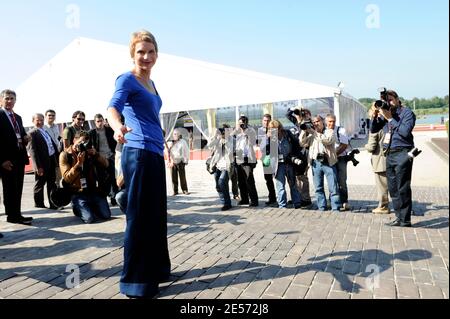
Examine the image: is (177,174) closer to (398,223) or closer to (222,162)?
(222,162)

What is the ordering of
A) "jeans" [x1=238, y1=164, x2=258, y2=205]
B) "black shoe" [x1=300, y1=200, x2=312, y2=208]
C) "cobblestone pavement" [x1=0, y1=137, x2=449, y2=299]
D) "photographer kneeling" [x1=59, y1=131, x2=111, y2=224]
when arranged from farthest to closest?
"jeans" [x1=238, y1=164, x2=258, y2=205], "black shoe" [x1=300, y1=200, x2=312, y2=208], "photographer kneeling" [x1=59, y1=131, x2=111, y2=224], "cobblestone pavement" [x1=0, y1=137, x2=449, y2=299]

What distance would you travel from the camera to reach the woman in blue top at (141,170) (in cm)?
250

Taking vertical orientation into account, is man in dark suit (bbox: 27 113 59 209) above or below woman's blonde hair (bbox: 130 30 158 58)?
below

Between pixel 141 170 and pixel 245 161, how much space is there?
4.26m

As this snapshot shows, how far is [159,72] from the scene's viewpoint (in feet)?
57.7

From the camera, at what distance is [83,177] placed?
5629mm

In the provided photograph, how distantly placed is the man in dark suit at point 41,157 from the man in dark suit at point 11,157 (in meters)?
1.07

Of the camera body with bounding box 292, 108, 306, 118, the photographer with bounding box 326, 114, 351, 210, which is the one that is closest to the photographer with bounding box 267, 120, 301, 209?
the camera body with bounding box 292, 108, 306, 118

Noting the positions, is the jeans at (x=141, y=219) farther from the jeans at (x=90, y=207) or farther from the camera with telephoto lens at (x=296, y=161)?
the camera with telephoto lens at (x=296, y=161)

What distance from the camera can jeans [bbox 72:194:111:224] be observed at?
Answer: 5.39 meters

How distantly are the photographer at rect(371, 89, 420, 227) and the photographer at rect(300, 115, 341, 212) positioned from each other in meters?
A: 1.14

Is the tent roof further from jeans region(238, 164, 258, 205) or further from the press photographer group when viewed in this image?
jeans region(238, 164, 258, 205)

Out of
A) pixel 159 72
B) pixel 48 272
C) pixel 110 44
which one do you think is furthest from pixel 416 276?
pixel 110 44
